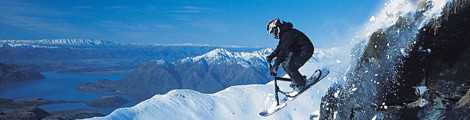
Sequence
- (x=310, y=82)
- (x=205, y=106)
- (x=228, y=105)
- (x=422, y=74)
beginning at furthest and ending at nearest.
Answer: (x=205, y=106), (x=228, y=105), (x=310, y=82), (x=422, y=74)

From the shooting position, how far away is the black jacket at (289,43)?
996 centimetres

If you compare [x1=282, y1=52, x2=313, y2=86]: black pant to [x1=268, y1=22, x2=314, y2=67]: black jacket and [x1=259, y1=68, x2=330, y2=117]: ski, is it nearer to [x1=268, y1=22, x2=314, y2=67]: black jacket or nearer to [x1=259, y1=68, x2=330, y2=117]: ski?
[x1=268, y1=22, x2=314, y2=67]: black jacket

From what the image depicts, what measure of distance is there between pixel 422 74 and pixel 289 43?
4.40 metres

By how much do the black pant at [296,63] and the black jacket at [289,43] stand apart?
0.16 meters

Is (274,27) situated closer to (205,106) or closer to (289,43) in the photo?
(289,43)

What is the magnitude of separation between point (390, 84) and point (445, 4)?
2975 millimetres

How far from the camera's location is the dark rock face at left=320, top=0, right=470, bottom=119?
7.55 metres

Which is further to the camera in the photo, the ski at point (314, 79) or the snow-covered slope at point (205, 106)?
the snow-covered slope at point (205, 106)

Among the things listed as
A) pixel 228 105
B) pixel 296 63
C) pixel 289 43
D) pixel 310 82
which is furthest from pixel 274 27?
pixel 228 105

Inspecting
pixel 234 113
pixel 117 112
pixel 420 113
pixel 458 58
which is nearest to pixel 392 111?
pixel 420 113

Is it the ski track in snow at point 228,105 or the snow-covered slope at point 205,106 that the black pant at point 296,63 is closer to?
the ski track in snow at point 228,105

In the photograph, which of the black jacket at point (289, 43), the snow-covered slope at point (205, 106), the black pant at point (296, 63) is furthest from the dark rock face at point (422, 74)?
the snow-covered slope at point (205, 106)

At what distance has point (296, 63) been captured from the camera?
35.3ft

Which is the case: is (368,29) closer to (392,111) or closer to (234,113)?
(392,111)
